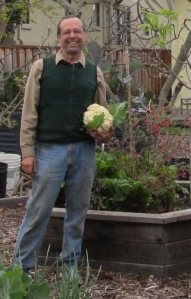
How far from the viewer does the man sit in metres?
5.46

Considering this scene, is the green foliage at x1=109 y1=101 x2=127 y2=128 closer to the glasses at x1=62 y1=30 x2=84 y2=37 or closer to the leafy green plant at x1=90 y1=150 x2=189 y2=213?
the glasses at x1=62 y1=30 x2=84 y2=37

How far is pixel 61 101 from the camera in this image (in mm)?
5480

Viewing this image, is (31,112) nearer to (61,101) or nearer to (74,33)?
(61,101)

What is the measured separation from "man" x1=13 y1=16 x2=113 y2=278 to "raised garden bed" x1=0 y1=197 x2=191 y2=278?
706 millimetres

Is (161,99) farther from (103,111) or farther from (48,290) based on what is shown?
(48,290)

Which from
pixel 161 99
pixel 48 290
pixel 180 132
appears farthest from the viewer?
pixel 161 99

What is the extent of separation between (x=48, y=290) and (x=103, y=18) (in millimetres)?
27609

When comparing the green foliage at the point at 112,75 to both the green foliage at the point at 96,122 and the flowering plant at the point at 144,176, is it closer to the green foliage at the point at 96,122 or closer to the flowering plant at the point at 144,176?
the flowering plant at the point at 144,176

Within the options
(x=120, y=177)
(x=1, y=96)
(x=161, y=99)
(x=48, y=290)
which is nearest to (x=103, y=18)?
(x=1, y=96)

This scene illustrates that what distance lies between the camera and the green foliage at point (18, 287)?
11.5ft

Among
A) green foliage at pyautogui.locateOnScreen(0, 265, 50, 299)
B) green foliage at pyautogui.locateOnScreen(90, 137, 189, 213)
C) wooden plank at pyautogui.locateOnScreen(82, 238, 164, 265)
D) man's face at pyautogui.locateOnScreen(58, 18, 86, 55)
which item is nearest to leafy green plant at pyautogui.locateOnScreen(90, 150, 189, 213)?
green foliage at pyautogui.locateOnScreen(90, 137, 189, 213)

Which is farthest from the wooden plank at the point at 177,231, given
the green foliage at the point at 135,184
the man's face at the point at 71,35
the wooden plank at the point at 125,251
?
the man's face at the point at 71,35

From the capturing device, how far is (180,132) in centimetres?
792

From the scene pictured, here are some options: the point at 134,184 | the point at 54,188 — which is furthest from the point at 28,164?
the point at 134,184
